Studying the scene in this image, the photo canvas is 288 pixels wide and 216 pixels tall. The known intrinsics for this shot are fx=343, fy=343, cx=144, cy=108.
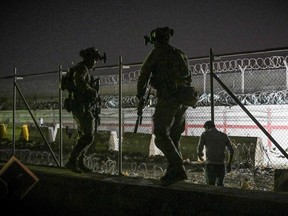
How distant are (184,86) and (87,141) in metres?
2.28

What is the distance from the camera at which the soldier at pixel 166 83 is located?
471 centimetres

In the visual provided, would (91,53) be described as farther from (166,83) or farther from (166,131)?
(166,131)

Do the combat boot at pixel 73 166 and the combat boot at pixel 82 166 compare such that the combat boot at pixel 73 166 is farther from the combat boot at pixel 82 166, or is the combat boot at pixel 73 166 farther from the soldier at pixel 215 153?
the soldier at pixel 215 153

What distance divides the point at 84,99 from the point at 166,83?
1896 mm

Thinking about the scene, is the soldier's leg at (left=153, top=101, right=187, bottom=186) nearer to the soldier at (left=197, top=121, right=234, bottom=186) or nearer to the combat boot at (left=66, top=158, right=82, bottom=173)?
the combat boot at (left=66, top=158, right=82, bottom=173)

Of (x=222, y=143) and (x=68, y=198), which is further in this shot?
(x=222, y=143)

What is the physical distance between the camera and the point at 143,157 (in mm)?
15242

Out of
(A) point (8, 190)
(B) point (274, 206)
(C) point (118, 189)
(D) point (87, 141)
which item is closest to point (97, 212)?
(C) point (118, 189)

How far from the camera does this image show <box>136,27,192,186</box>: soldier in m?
4.71

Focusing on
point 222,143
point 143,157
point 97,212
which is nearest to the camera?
point 97,212

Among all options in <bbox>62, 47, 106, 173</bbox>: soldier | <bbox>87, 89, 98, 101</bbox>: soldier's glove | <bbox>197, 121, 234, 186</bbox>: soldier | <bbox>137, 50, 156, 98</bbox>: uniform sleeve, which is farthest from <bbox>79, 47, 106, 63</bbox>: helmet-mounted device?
<bbox>197, 121, 234, 186</bbox>: soldier

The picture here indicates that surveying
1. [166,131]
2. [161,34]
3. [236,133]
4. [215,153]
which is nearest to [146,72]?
[161,34]

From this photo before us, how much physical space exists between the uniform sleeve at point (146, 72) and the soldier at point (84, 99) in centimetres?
146

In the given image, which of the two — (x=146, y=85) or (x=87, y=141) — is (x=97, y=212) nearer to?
(x=87, y=141)
